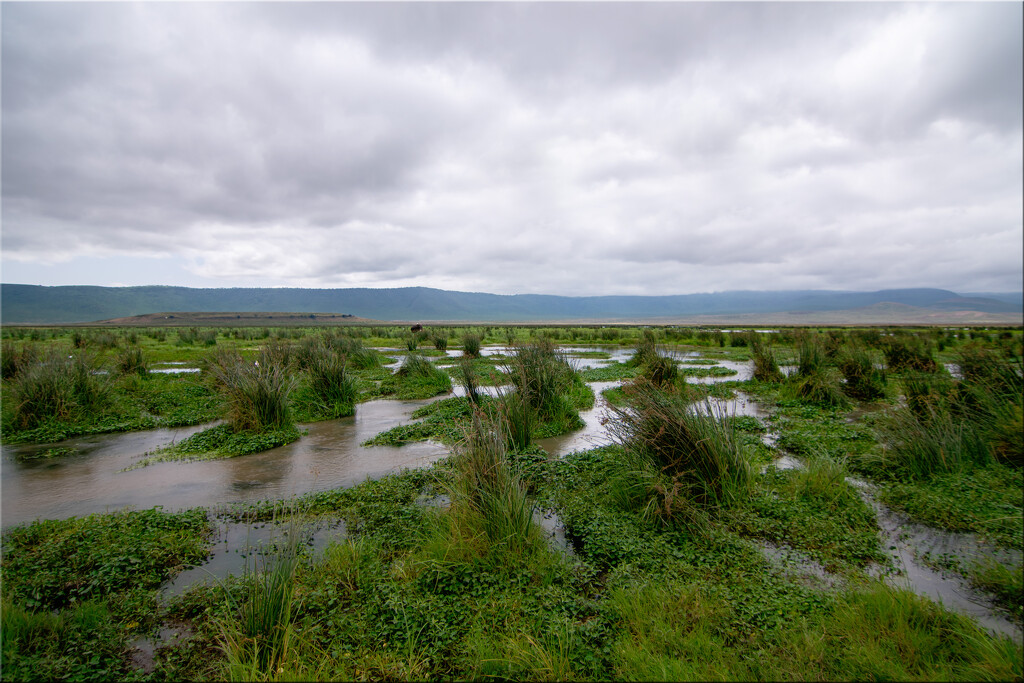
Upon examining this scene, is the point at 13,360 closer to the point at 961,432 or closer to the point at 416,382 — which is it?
the point at 416,382

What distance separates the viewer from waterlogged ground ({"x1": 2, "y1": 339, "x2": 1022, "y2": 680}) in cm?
294

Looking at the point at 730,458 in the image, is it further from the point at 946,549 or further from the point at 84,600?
the point at 84,600

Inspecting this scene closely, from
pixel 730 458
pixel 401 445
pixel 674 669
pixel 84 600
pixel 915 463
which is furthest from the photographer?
pixel 401 445

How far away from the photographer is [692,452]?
5.06m

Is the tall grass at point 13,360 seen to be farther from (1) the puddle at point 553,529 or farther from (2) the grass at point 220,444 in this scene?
(1) the puddle at point 553,529

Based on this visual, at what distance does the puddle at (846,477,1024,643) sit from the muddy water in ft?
18.9

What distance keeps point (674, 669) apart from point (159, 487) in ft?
22.5

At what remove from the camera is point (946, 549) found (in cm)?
431

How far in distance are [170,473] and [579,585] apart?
650cm

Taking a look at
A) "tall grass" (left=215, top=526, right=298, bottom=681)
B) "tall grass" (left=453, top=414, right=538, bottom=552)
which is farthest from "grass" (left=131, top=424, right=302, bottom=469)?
"tall grass" (left=215, top=526, right=298, bottom=681)

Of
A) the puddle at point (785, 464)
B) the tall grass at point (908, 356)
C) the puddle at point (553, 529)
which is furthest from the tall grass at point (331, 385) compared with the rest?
the tall grass at point (908, 356)

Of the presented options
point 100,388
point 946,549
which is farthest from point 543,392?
point 100,388

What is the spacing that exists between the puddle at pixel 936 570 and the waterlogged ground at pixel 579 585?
0.07 feet

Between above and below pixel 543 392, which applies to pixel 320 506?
below
